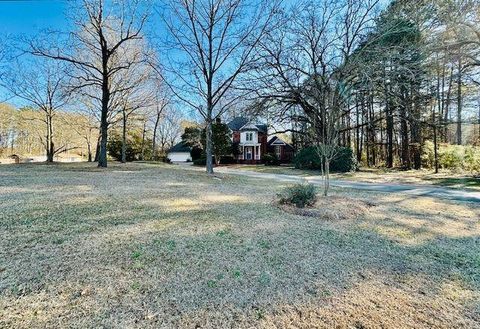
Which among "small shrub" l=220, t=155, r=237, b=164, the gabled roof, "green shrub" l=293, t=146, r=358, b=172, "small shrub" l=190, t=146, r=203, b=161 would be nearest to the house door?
"small shrub" l=220, t=155, r=237, b=164

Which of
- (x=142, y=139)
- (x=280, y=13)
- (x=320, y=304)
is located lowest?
(x=320, y=304)

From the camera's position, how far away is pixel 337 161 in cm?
2056

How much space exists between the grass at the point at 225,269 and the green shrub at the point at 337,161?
48.9ft

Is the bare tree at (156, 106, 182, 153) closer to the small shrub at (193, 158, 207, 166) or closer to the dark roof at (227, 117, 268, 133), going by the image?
the dark roof at (227, 117, 268, 133)

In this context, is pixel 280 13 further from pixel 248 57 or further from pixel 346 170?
pixel 346 170

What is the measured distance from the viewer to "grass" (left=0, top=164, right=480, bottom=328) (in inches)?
92.6

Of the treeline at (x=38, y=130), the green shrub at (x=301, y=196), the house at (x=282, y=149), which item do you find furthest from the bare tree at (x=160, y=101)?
the house at (x=282, y=149)

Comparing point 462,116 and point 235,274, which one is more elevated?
point 462,116

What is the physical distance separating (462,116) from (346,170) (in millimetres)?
12197

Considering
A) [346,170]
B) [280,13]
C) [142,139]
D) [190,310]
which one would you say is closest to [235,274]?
[190,310]

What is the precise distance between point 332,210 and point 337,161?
1527 centimetres

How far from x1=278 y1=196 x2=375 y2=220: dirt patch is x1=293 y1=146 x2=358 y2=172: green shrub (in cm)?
1254

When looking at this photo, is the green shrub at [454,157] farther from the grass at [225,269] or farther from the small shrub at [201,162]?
the small shrub at [201,162]

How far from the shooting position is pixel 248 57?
46.7ft
